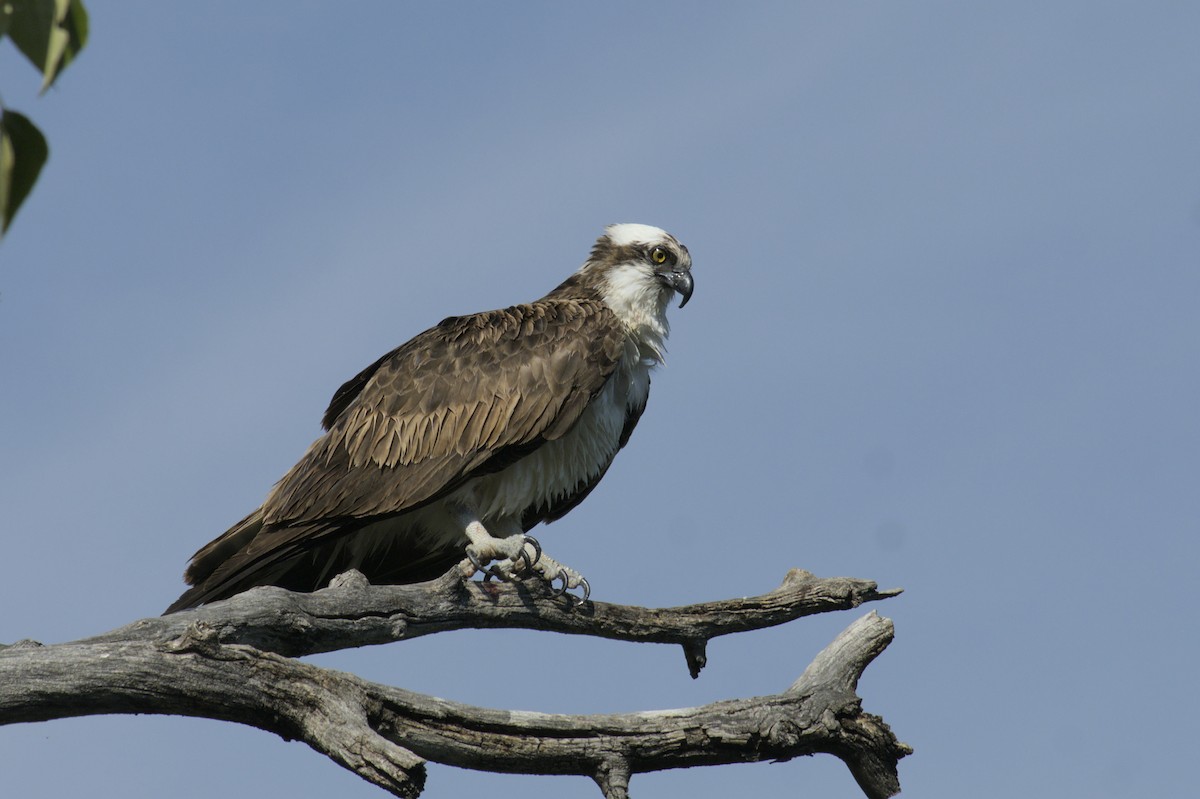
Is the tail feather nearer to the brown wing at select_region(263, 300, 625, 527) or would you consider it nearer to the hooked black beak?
the brown wing at select_region(263, 300, 625, 527)

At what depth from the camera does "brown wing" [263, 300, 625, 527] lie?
7.93 metres

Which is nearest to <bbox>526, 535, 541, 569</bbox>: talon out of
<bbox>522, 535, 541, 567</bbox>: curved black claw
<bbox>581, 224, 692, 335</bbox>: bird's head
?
<bbox>522, 535, 541, 567</bbox>: curved black claw

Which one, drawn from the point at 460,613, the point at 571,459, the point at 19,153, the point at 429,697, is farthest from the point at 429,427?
the point at 19,153

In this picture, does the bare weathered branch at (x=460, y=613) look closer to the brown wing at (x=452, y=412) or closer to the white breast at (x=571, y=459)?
the brown wing at (x=452, y=412)

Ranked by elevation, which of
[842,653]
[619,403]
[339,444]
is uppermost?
[619,403]

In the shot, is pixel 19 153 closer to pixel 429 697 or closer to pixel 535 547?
pixel 429 697

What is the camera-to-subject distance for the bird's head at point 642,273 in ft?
29.8

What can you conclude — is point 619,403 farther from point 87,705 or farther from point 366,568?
point 87,705

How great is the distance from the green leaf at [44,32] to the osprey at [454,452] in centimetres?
571

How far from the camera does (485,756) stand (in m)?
5.84

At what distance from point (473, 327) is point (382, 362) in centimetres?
68

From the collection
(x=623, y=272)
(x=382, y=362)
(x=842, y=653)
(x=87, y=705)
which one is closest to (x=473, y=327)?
(x=382, y=362)

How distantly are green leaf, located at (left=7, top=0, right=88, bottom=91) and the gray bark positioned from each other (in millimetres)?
3678

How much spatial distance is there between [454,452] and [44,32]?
20.5 feet
